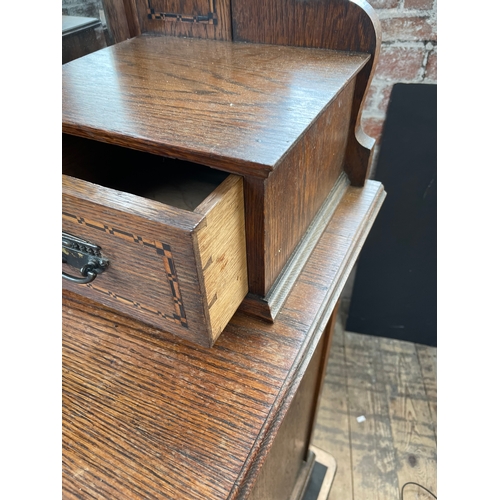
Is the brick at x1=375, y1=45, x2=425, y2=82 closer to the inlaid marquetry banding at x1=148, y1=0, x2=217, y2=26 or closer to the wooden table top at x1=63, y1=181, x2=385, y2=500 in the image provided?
the inlaid marquetry banding at x1=148, y1=0, x2=217, y2=26

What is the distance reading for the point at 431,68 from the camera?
2.96 feet

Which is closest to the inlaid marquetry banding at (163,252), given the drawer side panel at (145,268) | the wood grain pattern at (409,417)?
the drawer side panel at (145,268)

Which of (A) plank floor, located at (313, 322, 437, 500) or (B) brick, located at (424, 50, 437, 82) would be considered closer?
(B) brick, located at (424, 50, 437, 82)

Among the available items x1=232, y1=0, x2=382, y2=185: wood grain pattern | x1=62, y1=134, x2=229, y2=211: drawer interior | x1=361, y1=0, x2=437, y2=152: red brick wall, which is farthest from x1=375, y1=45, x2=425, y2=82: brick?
x1=62, y1=134, x2=229, y2=211: drawer interior

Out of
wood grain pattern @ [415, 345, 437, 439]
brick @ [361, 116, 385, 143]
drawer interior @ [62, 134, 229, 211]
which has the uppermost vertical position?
drawer interior @ [62, 134, 229, 211]

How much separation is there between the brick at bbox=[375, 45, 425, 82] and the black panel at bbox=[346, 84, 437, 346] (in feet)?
0.08

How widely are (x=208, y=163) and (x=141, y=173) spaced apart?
0.94 feet

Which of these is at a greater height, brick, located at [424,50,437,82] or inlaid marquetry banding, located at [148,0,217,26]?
inlaid marquetry banding, located at [148,0,217,26]

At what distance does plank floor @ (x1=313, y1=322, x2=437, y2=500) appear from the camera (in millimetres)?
1191

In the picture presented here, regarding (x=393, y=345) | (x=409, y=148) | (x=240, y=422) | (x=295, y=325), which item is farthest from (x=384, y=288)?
(x=240, y=422)

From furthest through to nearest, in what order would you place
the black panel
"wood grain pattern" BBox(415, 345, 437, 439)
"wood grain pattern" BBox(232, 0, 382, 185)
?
"wood grain pattern" BBox(415, 345, 437, 439) < the black panel < "wood grain pattern" BBox(232, 0, 382, 185)

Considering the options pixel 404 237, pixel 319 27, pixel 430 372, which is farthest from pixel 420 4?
pixel 430 372

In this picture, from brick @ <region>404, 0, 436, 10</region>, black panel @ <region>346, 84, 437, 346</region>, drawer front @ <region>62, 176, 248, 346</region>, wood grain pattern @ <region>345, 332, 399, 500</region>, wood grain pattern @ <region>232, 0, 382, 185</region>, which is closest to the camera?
drawer front @ <region>62, 176, 248, 346</region>

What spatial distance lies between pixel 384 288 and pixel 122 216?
1.08m
